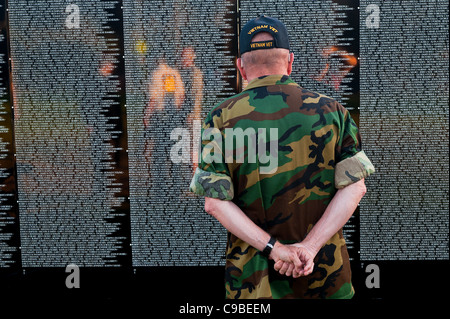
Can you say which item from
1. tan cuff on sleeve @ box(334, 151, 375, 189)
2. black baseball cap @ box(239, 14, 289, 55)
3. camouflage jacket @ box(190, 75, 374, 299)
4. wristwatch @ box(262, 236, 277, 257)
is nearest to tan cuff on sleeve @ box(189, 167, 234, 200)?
camouflage jacket @ box(190, 75, 374, 299)

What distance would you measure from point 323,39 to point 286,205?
6.31 ft

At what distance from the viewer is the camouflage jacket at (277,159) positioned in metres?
1.70

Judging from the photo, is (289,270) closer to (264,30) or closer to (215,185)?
(215,185)

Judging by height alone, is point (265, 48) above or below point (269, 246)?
above

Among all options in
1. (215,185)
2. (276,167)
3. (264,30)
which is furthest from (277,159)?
(264,30)

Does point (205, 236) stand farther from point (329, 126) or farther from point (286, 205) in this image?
point (329, 126)

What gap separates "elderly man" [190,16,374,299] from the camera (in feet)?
5.56

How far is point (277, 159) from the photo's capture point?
5.60 ft

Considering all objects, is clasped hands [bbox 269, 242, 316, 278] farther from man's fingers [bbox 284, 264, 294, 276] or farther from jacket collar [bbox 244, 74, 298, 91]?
jacket collar [bbox 244, 74, 298, 91]

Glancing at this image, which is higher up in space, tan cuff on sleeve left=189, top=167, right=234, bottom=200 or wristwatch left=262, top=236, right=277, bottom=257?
tan cuff on sleeve left=189, top=167, right=234, bottom=200

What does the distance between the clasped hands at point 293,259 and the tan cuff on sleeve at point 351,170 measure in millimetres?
345

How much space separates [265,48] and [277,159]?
518 millimetres

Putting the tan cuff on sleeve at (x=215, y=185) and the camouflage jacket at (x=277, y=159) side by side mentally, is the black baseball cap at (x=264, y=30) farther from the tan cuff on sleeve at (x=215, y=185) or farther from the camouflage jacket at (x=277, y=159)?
the tan cuff on sleeve at (x=215, y=185)
